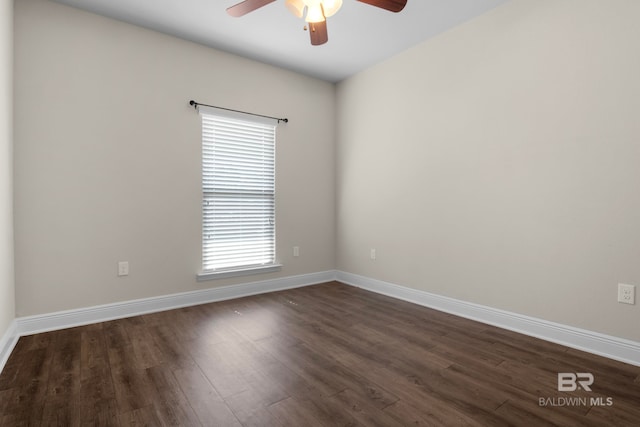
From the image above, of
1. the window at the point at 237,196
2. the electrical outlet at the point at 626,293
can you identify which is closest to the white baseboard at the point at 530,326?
the electrical outlet at the point at 626,293

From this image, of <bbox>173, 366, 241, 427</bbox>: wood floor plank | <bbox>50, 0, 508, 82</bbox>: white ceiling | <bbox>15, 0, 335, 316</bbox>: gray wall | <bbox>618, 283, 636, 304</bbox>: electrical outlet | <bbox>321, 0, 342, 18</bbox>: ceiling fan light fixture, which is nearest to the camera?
<bbox>173, 366, 241, 427</bbox>: wood floor plank

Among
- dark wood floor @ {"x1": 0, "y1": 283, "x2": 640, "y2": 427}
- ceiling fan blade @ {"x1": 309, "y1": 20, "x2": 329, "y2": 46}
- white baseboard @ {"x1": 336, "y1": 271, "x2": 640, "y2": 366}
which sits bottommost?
dark wood floor @ {"x1": 0, "y1": 283, "x2": 640, "y2": 427}

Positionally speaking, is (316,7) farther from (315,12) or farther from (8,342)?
(8,342)

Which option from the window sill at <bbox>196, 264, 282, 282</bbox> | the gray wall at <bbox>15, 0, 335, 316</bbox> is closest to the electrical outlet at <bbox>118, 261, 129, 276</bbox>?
the gray wall at <bbox>15, 0, 335, 316</bbox>

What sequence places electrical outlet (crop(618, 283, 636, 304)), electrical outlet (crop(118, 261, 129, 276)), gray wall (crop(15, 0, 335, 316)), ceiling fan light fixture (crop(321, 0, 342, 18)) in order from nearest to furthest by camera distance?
1. ceiling fan light fixture (crop(321, 0, 342, 18))
2. electrical outlet (crop(618, 283, 636, 304))
3. gray wall (crop(15, 0, 335, 316))
4. electrical outlet (crop(118, 261, 129, 276))

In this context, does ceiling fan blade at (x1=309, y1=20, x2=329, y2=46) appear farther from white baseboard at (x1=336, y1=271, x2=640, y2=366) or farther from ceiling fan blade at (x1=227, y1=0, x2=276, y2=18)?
white baseboard at (x1=336, y1=271, x2=640, y2=366)

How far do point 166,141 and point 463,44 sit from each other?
2878 millimetres

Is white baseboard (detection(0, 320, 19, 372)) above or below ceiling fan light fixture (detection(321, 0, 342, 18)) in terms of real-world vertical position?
below

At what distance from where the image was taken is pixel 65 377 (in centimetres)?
190

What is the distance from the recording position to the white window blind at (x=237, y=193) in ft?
11.2

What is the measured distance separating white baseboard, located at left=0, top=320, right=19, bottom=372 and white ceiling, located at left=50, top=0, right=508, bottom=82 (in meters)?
2.54

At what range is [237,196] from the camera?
3.61 metres

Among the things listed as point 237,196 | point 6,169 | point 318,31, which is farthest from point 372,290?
point 6,169

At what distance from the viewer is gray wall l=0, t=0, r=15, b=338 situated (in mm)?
2158
